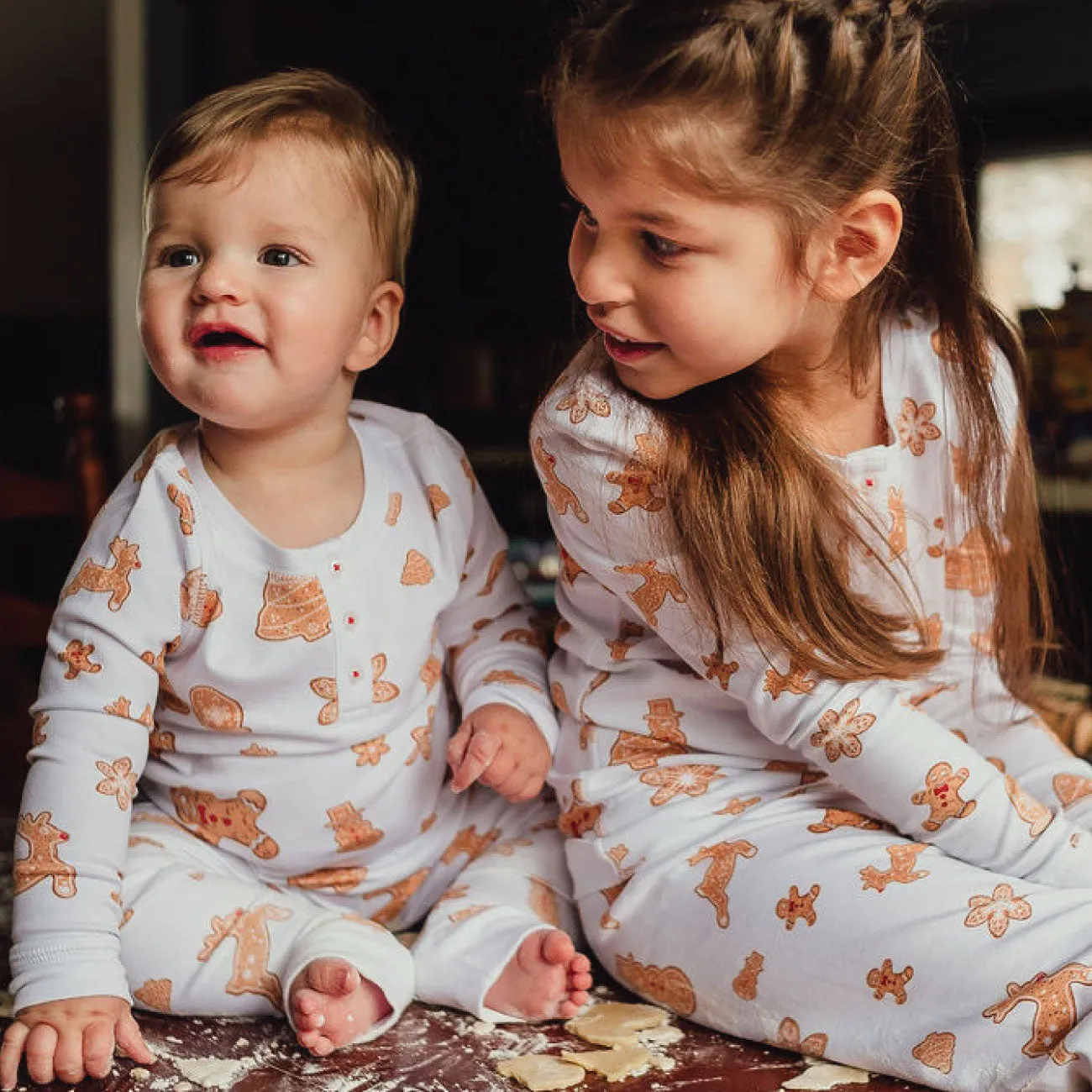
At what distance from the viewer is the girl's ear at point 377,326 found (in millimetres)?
1088

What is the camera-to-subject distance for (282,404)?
1019mm

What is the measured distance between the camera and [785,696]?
983 millimetres

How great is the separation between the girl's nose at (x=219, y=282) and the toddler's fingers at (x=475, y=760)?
0.35m

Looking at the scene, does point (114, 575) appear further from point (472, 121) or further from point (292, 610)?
point (472, 121)

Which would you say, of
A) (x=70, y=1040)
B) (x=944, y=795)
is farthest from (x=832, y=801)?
(x=70, y=1040)

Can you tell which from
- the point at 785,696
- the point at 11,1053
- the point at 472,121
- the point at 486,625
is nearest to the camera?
the point at 11,1053

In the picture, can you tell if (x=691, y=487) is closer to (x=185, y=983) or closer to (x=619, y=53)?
(x=619, y=53)

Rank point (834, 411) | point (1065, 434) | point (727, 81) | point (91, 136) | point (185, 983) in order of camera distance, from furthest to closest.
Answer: point (91, 136) < point (1065, 434) < point (834, 411) < point (185, 983) < point (727, 81)

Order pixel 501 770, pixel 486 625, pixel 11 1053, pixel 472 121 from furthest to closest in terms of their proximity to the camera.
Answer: pixel 472 121
pixel 486 625
pixel 501 770
pixel 11 1053

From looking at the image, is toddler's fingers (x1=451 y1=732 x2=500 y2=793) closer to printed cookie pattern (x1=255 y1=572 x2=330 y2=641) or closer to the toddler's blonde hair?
printed cookie pattern (x1=255 y1=572 x2=330 y2=641)

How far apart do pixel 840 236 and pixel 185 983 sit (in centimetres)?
66

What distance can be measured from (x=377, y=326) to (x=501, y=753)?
13.1 inches

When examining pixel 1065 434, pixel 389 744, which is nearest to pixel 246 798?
pixel 389 744

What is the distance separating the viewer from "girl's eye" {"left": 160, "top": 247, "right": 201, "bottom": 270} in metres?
1.00
